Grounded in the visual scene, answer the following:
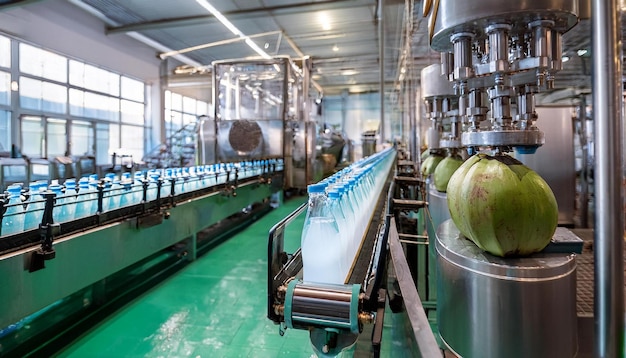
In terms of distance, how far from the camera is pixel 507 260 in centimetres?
72

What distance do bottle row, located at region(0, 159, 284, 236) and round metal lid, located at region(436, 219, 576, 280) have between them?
1.29 metres

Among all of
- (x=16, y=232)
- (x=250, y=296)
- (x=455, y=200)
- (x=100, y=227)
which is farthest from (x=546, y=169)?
(x=16, y=232)

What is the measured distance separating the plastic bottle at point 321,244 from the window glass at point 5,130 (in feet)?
25.7

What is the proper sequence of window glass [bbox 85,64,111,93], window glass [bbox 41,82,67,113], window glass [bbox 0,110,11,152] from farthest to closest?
window glass [bbox 85,64,111,93] → window glass [bbox 41,82,67,113] → window glass [bbox 0,110,11,152]

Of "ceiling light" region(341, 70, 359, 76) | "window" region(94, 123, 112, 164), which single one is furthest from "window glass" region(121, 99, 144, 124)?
"ceiling light" region(341, 70, 359, 76)

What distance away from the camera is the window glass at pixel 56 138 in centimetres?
749

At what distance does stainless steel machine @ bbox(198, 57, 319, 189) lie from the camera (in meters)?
5.02

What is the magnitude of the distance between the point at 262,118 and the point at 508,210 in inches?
195

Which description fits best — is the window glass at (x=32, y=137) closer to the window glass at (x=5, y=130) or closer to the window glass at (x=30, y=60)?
the window glass at (x=5, y=130)

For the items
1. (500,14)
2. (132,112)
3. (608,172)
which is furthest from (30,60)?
(608,172)

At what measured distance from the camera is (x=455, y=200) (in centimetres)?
82

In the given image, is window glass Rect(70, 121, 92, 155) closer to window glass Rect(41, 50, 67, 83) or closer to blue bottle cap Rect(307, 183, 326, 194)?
window glass Rect(41, 50, 67, 83)

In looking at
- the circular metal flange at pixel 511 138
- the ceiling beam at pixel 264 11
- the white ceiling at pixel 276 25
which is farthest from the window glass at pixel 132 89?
the circular metal flange at pixel 511 138

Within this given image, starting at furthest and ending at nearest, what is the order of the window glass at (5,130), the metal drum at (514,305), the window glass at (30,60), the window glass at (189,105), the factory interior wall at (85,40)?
the window glass at (189,105) < the window glass at (30,60) < the factory interior wall at (85,40) < the window glass at (5,130) < the metal drum at (514,305)
